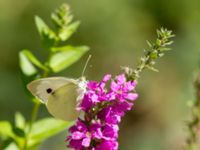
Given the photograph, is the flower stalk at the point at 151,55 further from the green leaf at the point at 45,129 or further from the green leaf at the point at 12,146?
the green leaf at the point at 12,146

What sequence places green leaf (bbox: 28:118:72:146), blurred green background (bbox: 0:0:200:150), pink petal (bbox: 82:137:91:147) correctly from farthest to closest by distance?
1. blurred green background (bbox: 0:0:200:150)
2. green leaf (bbox: 28:118:72:146)
3. pink petal (bbox: 82:137:91:147)

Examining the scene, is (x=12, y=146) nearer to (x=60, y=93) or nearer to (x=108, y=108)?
(x=60, y=93)

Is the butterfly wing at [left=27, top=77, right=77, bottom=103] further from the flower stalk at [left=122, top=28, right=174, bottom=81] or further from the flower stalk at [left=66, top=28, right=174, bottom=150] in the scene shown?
the flower stalk at [left=122, top=28, right=174, bottom=81]

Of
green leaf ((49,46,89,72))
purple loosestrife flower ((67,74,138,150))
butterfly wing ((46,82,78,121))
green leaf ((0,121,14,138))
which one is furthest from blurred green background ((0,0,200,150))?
purple loosestrife flower ((67,74,138,150))

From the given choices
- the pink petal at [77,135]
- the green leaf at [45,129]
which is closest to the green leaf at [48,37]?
the green leaf at [45,129]

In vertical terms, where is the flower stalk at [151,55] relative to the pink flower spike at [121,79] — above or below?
above

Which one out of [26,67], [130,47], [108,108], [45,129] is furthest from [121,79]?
[130,47]

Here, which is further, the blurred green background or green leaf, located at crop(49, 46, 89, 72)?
the blurred green background
